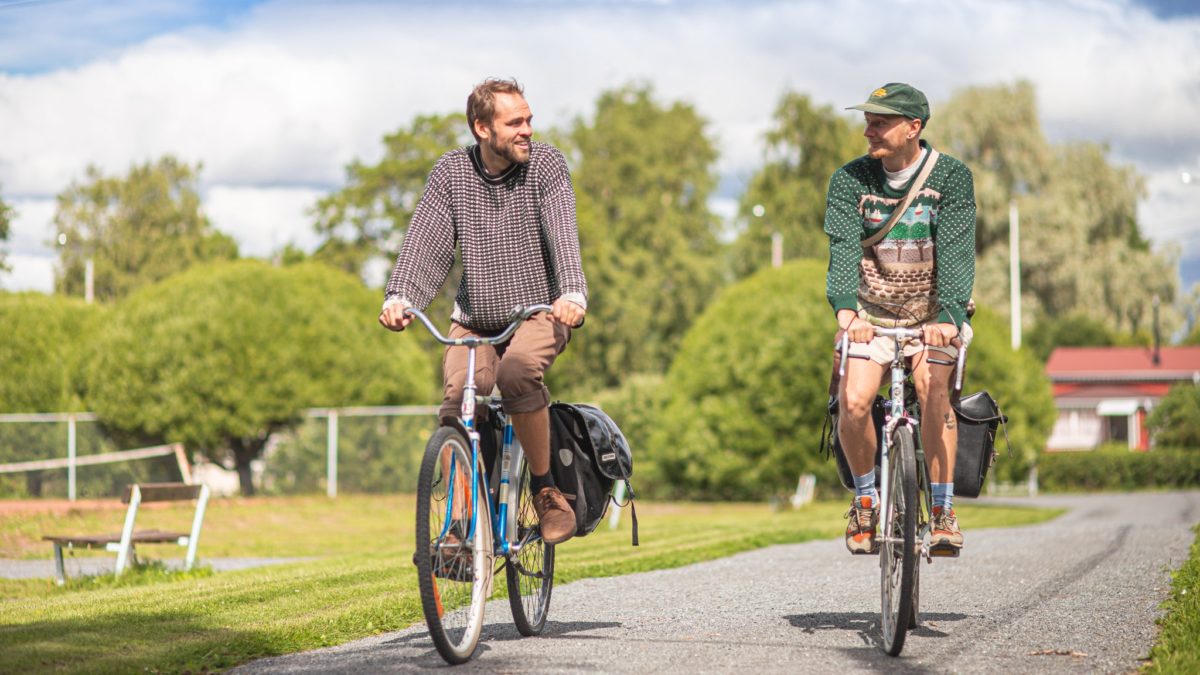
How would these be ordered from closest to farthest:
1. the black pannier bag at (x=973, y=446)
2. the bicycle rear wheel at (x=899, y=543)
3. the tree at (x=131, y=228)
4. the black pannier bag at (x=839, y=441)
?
the bicycle rear wheel at (x=899, y=543) → the black pannier bag at (x=839, y=441) → the black pannier bag at (x=973, y=446) → the tree at (x=131, y=228)

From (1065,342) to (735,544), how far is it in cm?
6846

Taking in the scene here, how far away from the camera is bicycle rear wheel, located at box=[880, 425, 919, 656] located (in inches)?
218

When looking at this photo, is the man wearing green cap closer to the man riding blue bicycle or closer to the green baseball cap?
the green baseball cap

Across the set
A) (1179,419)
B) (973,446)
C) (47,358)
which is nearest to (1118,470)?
(1179,419)

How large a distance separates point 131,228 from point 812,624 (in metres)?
63.4

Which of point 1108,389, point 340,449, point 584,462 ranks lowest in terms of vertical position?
point 340,449

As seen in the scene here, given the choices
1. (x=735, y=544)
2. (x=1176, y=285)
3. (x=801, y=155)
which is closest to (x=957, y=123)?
(x=801, y=155)

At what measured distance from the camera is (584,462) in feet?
19.7

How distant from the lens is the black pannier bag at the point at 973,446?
6.44 metres

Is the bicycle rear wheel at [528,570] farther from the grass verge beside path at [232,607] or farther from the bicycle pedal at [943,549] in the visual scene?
the bicycle pedal at [943,549]

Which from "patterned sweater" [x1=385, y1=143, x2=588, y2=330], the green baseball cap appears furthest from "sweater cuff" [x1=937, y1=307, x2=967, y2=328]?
"patterned sweater" [x1=385, y1=143, x2=588, y2=330]

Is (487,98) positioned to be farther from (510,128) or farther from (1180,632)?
(1180,632)

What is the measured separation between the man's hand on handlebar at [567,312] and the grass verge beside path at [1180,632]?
2329mm

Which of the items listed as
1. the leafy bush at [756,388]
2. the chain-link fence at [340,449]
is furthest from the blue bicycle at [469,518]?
the leafy bush at [756,388]
